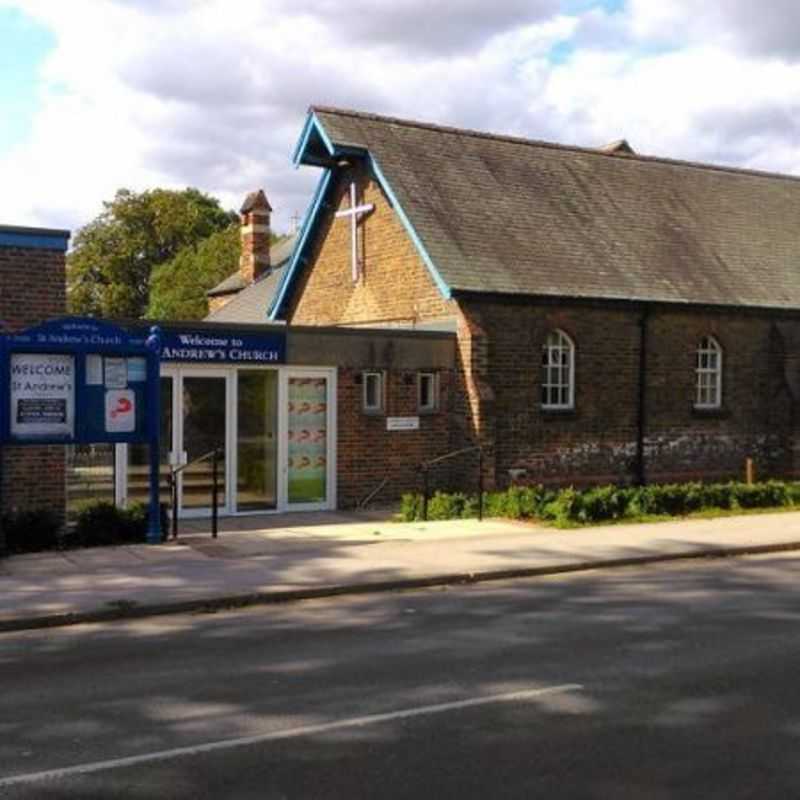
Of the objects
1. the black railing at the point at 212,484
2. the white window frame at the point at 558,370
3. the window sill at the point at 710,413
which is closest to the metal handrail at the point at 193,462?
the black railing at the point at 212,484

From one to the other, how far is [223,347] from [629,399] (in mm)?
8215

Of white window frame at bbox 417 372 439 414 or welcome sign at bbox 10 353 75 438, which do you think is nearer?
welcome sign at bbox 10 353 75 438

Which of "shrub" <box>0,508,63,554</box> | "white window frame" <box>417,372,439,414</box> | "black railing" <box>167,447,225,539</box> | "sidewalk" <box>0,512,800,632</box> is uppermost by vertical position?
"white window frame" <box>417,372,439,414</box>

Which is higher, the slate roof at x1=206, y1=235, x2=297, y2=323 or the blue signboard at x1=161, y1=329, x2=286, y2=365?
the slate roof at x1=206, y1=235, x2=297, y2=323

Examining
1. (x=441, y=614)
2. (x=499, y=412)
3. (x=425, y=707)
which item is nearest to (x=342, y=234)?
(x=499, y=412)

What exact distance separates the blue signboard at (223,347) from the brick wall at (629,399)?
365 cm

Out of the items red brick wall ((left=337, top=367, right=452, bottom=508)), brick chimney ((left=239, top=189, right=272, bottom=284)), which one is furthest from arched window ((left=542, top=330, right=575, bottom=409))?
brick chimney ((left=239, top=189, right=272, bottom=284))

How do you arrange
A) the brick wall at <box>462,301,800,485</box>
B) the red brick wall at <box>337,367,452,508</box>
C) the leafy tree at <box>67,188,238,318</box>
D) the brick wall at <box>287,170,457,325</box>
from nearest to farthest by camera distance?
the red brick wall at <box>337,367,452,508</box>, the brick wall at <box>462,301,800,485</box>, the brick wall at <box>287,170,457,325</box>, the leafy tree at <box>67,188,238,318</box>

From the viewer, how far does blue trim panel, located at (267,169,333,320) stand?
23.3 m

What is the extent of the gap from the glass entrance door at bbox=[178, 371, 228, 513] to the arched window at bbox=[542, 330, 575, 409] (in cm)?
622

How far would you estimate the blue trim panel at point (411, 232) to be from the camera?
18750 millimetres

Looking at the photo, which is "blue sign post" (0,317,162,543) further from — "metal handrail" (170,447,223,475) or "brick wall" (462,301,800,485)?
"brick wall" (462,301,800,485)

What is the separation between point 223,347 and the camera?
53.9 feet

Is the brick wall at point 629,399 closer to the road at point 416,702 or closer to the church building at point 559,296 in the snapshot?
the church building at point 559,296
